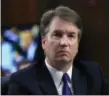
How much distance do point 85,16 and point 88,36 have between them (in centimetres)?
9

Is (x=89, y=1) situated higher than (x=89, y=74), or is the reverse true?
(x=89, y=1)

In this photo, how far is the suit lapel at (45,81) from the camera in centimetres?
130

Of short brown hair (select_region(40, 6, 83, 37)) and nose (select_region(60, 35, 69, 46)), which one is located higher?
short brown hair (select_region(40, 6, 83, 37))

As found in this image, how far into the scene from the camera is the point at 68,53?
128cm

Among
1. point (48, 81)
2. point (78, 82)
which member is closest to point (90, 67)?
point (78, 82)

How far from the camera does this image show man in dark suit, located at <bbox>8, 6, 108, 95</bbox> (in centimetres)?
127

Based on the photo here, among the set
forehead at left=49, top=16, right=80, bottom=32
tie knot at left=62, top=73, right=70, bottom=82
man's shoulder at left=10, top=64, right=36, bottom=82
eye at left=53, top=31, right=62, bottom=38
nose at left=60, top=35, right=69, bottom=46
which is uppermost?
forehead at left=49, top=16, right=80, bottom=32

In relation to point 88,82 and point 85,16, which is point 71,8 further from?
point 88,82

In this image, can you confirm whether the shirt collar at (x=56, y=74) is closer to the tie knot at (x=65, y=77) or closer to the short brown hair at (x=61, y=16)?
the tie knot at (x=65, y=77)

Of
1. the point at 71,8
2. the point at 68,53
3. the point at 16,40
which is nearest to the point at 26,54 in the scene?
the point at 16,40

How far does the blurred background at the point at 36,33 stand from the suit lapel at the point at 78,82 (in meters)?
0.09

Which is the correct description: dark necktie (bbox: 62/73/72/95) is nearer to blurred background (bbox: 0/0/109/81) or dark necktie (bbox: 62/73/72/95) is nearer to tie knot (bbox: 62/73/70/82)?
tie knot (bbox: 62/73/70/82)

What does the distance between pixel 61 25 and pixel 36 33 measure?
12 cm

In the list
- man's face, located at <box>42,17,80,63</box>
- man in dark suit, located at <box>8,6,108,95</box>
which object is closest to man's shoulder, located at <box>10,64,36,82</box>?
man in dark suit, located at <box>8,6,108,95</box>
